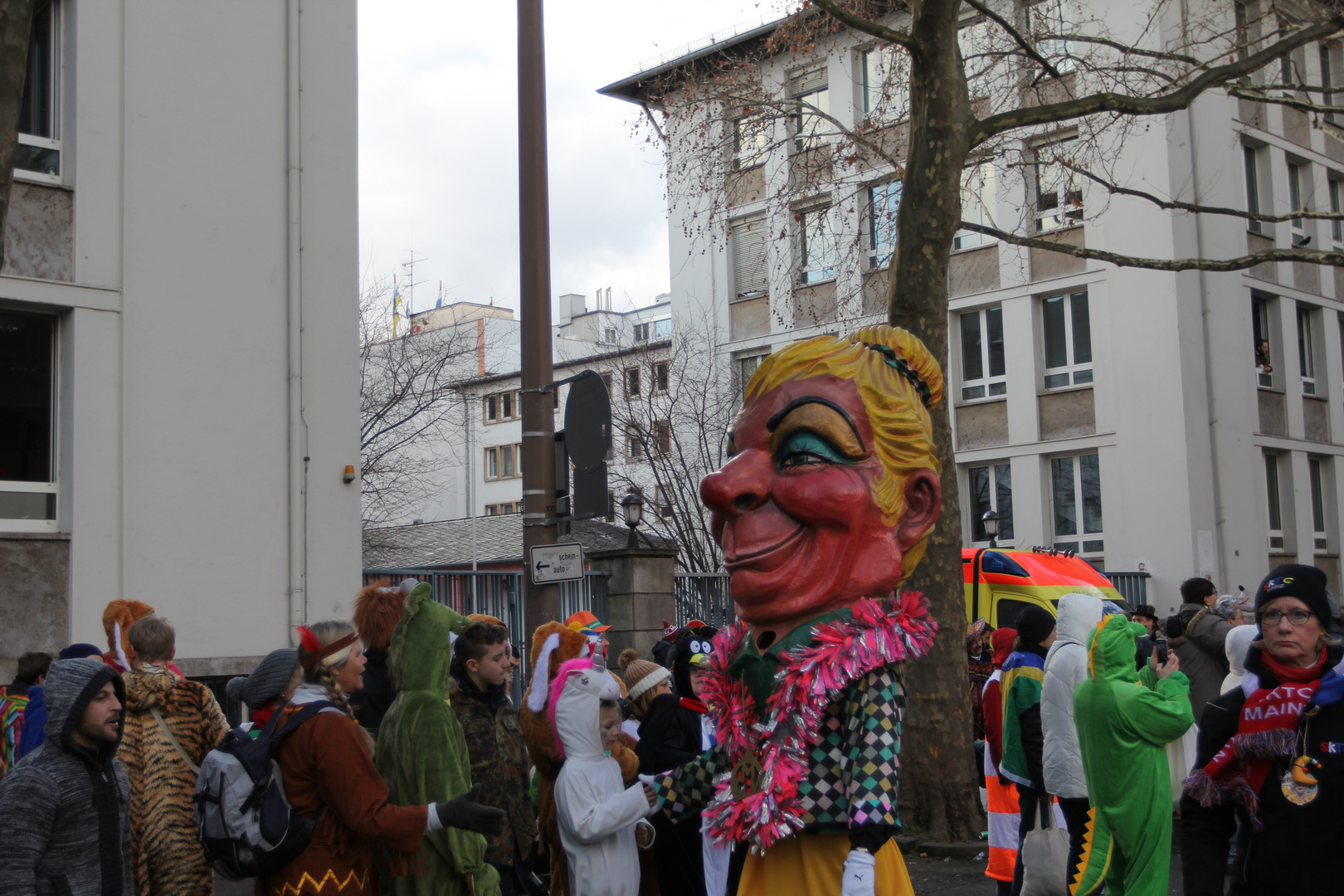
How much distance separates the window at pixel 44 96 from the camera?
35.5 feet

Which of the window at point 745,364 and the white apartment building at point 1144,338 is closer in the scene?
the white apartment building at point 1144,338

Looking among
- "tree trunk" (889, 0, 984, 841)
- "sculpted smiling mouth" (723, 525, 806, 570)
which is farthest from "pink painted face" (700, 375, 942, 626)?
"tree trunk" (889, 0, 984, 841)

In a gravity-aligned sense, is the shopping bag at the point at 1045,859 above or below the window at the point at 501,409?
below

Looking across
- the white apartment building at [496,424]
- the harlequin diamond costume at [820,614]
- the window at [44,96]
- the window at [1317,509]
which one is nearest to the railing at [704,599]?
the window at [44,96]

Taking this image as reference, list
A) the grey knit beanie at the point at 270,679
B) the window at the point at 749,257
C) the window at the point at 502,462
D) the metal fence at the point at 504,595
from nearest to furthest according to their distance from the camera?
the grey knit beanie at the point at 270,679 → the metal fence at the point at 504,595 → the window at the point at 749,257 → the window at the point at 502,462

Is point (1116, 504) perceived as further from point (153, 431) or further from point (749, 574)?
point (749, 574)

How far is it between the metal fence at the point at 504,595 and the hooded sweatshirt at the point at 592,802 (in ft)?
25.9

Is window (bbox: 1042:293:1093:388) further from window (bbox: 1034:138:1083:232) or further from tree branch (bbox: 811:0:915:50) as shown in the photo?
tree branch (bbox: 811:0:915:50)

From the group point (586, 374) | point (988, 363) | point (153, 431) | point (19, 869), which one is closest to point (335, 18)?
point (153, 431)

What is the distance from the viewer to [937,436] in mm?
9695

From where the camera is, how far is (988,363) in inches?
949

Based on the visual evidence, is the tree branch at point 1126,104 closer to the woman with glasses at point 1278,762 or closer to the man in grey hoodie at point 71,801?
the woman with glasses at point 1278,762

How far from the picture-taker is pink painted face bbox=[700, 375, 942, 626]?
13.5 ft

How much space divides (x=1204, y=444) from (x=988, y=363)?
4.17 metres
